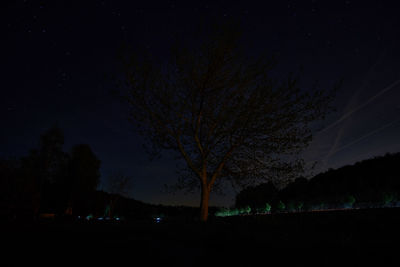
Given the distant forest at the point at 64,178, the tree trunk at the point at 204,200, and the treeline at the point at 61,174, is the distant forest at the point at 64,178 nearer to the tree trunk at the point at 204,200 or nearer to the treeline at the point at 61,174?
the treeline at the point at 61,174

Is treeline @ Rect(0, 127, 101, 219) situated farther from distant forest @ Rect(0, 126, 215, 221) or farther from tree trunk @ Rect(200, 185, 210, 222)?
tree trunk @ Rect(200, 185, 210, 222)

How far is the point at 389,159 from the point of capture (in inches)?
1335

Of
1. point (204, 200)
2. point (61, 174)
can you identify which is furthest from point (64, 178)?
point (204, 200)

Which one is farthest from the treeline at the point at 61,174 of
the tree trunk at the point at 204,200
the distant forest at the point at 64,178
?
the tree trunk at the point at 204,200

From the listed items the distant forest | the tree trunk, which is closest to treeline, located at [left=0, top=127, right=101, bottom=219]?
the distant forest

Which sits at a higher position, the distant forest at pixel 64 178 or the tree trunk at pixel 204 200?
the distant forest at pixel 64 178

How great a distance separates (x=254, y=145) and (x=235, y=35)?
5808mm

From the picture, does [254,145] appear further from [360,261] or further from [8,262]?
[8,262]

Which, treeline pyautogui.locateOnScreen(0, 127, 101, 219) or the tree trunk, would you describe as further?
treeline pyautogui.locateOnScreen(0, 127, 101, 219)

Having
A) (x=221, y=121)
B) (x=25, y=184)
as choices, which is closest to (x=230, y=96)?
(x=221, y=121)

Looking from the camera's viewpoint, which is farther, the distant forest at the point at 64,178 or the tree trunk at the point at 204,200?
the distant forest at the point at 64,178

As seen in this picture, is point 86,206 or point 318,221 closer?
point 318,221

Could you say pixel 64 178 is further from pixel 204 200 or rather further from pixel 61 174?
pixel 204 200

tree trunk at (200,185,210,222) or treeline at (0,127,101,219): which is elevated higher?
treeline at (0,127,101,219)
